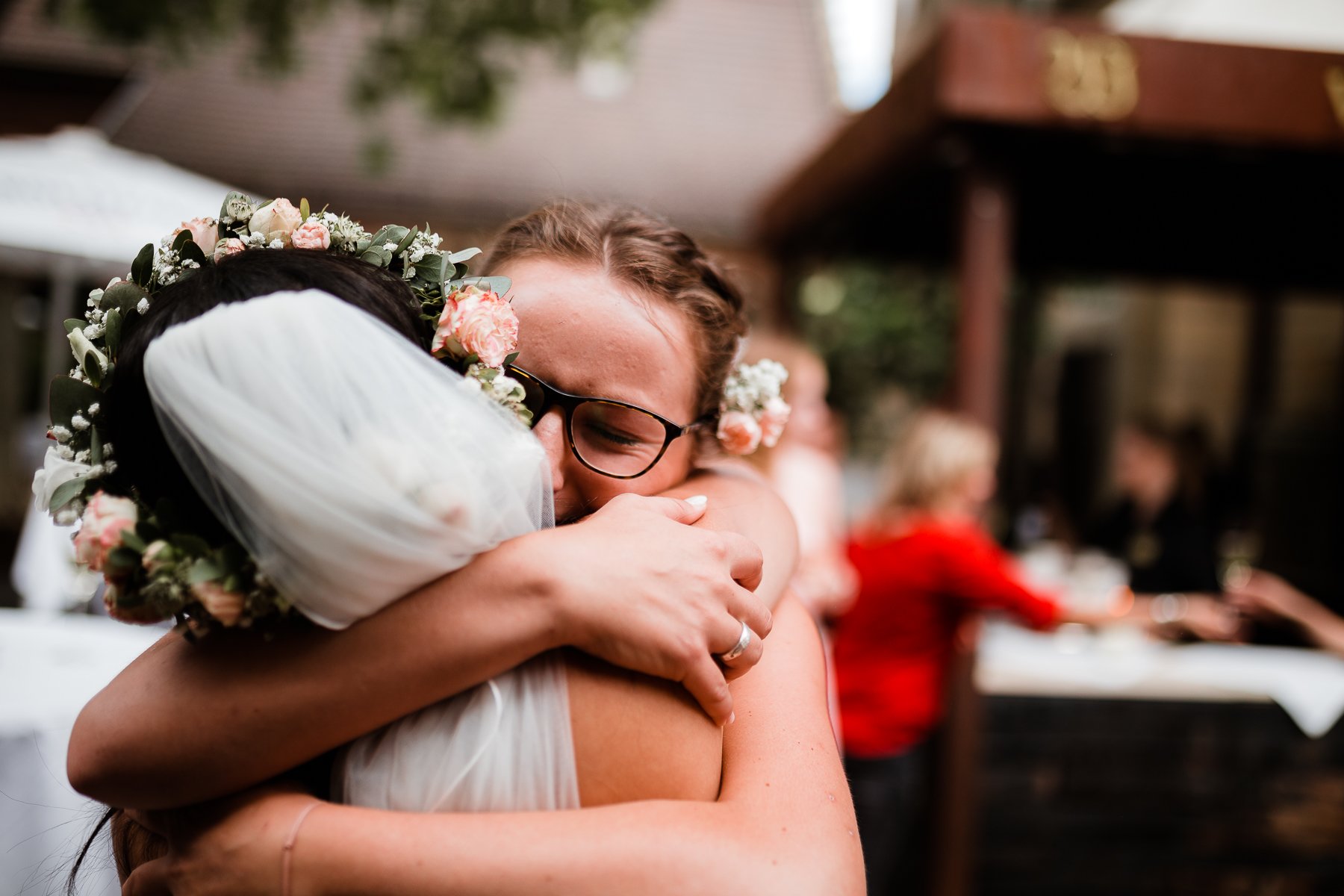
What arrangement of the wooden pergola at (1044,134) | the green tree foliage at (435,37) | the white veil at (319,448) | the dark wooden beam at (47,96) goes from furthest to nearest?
1. the green tree foliage at (435,37)
2. the dark wooden beam at (47,96)
3. the wooden pergola at (1044,134)
4. the white veil at (319,448)

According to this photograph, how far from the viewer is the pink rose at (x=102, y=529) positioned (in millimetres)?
953

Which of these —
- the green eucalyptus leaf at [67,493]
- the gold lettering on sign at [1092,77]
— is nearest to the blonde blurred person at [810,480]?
the gold lettering on sign at [1092,77]

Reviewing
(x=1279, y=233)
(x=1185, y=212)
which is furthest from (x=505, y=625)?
(x=1279, y=233)

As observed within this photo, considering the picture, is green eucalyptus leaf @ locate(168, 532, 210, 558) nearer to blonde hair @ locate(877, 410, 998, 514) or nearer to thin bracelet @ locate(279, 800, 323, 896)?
thin bracelet @ locate(279, 800, 323, 896)

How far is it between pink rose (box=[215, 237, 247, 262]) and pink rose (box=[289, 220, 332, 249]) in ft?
0.20

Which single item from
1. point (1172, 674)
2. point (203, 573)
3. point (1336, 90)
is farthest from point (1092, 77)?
point (203, 573)

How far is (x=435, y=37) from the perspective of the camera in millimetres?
6996

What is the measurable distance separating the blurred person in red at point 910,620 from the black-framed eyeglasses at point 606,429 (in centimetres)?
287

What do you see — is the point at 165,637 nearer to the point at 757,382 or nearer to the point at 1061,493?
the point at 757,382

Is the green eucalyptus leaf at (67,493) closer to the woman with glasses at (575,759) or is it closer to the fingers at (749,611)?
the woman with glasses at (575,759)

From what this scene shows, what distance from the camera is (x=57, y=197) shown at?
15.8 ft

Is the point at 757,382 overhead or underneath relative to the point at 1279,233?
underneath

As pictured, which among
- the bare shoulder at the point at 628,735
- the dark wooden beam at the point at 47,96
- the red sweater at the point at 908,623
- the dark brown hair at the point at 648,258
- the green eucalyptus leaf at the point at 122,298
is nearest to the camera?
the bare shoulder at the point at 628,735

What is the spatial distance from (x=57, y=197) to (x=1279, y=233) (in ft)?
26.2
